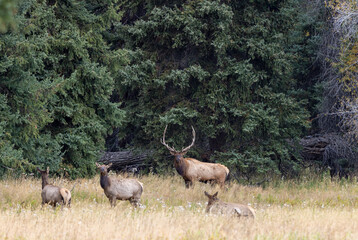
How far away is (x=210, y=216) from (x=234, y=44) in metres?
9.96

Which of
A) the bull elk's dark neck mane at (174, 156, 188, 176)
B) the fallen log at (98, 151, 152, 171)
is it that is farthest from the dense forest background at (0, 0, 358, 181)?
the bull elk's dark neck mane at (174, 156, 188, 176)

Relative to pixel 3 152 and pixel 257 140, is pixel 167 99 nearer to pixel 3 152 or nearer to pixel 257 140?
pixel 257 140

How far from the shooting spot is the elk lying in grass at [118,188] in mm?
10523

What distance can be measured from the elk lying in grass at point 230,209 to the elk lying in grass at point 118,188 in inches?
66.4

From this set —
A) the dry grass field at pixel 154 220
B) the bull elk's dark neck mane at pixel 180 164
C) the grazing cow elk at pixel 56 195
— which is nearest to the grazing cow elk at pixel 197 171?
the bull elk's dark neck mane at pixel 180 164

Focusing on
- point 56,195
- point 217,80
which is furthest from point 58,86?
point 217,80

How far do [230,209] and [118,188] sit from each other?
2.44 meters

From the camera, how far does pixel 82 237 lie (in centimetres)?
735

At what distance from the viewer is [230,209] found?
9531 mm

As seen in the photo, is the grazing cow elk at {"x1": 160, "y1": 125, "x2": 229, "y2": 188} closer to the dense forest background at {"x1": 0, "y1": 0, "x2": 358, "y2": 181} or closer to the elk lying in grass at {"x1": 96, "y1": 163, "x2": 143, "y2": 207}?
the dense forest background at {"x1": 0, "y1": 0, "x2": 358, "y2": 181}

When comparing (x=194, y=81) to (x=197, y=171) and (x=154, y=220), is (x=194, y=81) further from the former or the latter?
(x=154, y=220)

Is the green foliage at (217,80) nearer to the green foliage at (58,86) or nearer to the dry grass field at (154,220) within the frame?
the green foliage at (58,86)

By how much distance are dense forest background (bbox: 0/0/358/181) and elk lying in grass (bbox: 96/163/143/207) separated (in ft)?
16.0

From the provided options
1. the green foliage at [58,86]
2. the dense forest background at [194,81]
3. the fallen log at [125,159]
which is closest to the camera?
the green foliage at [58,86]
